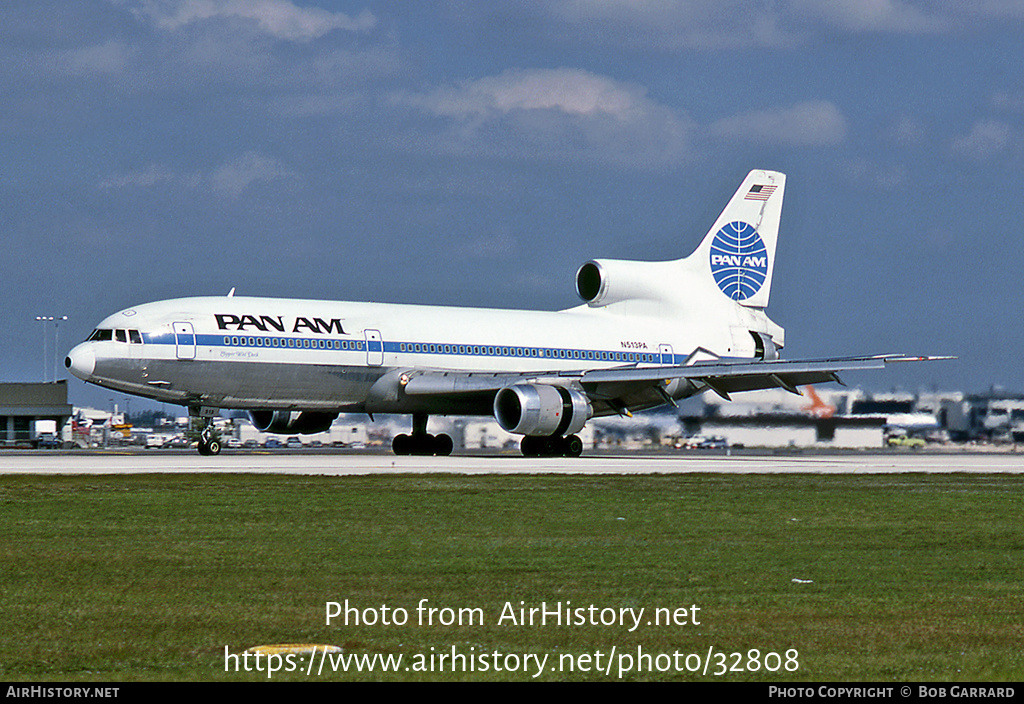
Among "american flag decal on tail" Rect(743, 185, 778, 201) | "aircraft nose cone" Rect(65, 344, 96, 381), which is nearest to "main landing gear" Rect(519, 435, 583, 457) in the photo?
"aircraft nose cone" Rect(65, 344, 96, 381)

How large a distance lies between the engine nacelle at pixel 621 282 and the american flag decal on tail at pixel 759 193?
485cm

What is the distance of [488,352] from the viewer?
148 feet

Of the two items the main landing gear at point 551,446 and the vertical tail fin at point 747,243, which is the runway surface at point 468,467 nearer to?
the main landing gear at point 551,446

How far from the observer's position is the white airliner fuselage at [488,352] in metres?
38.8

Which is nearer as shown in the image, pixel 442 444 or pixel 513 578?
pixel 513 578

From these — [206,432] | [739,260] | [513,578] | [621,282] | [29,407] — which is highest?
[739,260]

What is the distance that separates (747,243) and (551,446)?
47.4 feet

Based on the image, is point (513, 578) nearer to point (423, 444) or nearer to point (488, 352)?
point (488, 352)

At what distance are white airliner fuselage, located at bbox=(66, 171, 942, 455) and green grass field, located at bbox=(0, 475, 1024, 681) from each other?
15620mm

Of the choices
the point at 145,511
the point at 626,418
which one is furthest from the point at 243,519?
the point at 626,418

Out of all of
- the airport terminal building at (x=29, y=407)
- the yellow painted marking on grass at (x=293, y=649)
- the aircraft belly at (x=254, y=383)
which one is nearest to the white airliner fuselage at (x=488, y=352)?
the aircraft belly at (x=254, y=383)

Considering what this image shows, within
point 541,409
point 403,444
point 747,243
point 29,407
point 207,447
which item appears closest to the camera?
point 541,409

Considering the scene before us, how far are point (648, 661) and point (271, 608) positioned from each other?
339 centimetres

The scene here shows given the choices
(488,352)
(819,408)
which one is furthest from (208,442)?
(819,408)
